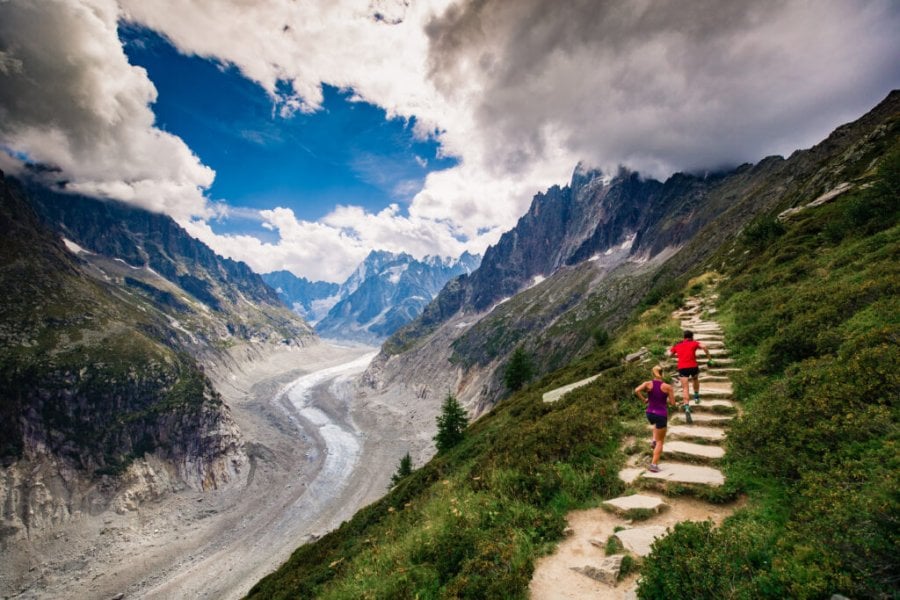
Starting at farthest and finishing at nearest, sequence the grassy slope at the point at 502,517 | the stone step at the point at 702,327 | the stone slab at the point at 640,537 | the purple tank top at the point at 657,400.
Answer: the stone step at the point at 702,327, the purple tank top at the point at 657,400, the grassy slope at the point at 502,517, the stone slab at the point at 640,537

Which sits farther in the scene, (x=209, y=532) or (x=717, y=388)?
(x=209, y=532)

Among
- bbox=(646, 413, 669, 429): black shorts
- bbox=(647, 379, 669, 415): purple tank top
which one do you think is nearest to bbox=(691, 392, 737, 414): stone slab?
bbox=(647, 379, 669, 415): purple tank top

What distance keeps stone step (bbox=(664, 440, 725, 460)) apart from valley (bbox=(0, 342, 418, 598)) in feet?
254

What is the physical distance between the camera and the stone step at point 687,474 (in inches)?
334

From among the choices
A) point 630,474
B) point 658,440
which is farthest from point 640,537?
point 658,440

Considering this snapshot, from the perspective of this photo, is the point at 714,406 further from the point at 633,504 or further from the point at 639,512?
the point at 639,512

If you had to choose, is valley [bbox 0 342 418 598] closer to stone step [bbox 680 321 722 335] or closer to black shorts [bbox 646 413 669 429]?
stone step [bbox 680 321 722 335]

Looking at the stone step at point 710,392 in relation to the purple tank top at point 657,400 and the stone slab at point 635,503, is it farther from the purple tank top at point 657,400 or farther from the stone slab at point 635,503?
the stone slab at point 635,503

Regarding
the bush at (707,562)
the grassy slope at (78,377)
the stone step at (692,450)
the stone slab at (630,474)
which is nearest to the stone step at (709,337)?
the stone step at (692,450)

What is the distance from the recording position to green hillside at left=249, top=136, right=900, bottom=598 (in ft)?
17.0

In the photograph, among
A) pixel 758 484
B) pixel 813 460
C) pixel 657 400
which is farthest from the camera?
pixel 657 400

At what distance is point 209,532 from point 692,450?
10443 cm

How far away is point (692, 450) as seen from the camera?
10000mm

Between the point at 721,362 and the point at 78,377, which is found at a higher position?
the point at 78,377
